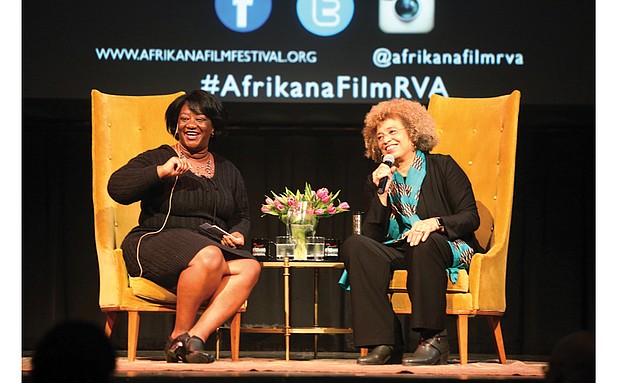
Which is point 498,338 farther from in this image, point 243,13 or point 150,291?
point 243,13

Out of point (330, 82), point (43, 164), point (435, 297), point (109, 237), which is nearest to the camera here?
point (435, 297)

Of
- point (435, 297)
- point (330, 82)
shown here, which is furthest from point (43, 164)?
point (435, 297)

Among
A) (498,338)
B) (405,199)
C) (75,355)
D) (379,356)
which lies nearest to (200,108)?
(405,199)

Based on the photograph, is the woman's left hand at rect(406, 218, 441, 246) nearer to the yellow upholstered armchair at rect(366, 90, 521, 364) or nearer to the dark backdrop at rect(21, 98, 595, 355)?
the yellow upholstered armchair at rect(366, 90, 521, 364)

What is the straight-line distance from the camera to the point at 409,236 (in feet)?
11.4

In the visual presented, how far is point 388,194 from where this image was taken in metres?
3.72

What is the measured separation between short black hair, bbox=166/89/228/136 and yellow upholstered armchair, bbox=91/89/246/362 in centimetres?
36

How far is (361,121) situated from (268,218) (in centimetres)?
75

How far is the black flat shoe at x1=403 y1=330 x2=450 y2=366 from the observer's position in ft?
11.0

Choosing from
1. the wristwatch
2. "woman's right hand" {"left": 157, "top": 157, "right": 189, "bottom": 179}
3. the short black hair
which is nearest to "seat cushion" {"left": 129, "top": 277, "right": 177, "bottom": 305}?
"woman's right hand" {"left": 157, "top": 157, "right": 189, "bottom": 179}

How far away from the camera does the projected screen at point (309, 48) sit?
15.8 feet

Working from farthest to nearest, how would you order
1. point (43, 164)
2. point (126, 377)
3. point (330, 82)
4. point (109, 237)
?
point (43, 164), point (330, 82), point (109, 237), point (126, 377)

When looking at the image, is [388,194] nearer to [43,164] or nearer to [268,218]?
[268,218]

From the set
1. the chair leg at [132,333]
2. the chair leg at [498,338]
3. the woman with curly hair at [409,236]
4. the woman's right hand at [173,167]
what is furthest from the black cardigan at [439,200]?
the chair leg at [132,333]
